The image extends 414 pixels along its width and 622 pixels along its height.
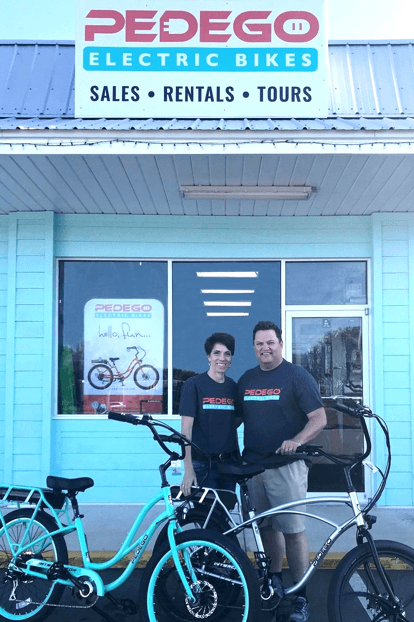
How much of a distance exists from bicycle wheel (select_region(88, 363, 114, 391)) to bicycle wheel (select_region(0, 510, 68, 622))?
11.2 feet

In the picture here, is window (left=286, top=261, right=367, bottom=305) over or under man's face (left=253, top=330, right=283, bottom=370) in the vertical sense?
over

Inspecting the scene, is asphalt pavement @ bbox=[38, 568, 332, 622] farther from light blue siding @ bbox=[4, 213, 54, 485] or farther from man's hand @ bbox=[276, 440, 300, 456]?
light blue siding @ bbox=[4, 213, 54, 485]

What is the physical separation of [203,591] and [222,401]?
1272mm

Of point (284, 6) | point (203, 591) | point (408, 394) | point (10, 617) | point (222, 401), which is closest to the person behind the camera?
point (203, 591)

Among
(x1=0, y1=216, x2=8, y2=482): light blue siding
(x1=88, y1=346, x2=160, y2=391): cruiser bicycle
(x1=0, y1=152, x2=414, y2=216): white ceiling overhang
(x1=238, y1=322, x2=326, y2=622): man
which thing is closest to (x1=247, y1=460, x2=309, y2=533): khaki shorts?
(x1=238, y1=322, x2=326, y2=622): man

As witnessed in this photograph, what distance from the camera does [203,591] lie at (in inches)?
136

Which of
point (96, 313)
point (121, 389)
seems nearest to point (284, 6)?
point (96, 313)

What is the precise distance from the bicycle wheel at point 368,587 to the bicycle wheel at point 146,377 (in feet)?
13.8

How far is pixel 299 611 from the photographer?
3682mm

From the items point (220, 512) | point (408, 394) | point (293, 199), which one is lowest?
point (220, 512)

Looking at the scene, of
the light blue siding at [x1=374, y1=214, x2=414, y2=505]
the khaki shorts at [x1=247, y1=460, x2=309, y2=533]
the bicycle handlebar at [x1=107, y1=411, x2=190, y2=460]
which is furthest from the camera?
the light blue siding at [x1=374, y1=214, x2=414, y2=505]

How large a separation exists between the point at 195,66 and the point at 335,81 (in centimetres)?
219

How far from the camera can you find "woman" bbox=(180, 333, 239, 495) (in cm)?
424

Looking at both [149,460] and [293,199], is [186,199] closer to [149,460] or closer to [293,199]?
[293,199]
